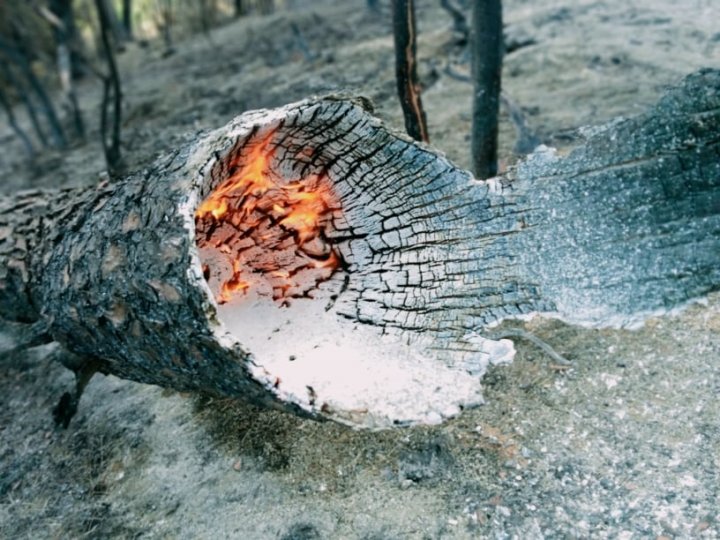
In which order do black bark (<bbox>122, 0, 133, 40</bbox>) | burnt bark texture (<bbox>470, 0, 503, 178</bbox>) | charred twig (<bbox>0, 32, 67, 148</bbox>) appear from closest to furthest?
burnt bark texture (<bbox>470, 0, 503, 178</bbox>)
charred twig (<bbox>0, 32, 67, 148</bbox>)
black bark (<bbox>122, 0, 133, 40</bbox>)

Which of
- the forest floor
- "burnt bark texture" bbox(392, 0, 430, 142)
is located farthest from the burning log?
"burnt bark texture" bbox(392, 0, 430, 142)

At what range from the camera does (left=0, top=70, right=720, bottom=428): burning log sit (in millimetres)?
1516

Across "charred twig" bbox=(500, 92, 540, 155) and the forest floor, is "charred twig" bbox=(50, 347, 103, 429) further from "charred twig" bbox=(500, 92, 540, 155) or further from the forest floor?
"charred twig" bbox=(500, 92, 540, 155)

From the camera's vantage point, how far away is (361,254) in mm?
1989

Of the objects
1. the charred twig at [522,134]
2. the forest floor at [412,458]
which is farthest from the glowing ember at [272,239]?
the charred twig at [522,134]

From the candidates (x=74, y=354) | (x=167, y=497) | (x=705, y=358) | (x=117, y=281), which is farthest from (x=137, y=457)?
(x=705, y=358)

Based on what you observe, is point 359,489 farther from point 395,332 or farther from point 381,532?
point 395,332

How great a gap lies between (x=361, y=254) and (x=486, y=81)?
1.30 meters

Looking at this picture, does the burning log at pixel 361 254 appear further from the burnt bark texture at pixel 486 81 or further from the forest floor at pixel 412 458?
the burnt bark texture at pixel 486 81

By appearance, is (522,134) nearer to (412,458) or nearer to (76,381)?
(412,458)

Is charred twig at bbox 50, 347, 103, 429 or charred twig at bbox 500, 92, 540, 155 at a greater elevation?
charred twig at bbox 500, 92, 540, 155

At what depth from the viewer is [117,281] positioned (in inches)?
63.0

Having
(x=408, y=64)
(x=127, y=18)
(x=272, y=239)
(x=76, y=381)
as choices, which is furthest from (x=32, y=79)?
(x=127, y=18)

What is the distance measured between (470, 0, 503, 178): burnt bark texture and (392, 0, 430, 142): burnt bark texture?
10.5 inches
